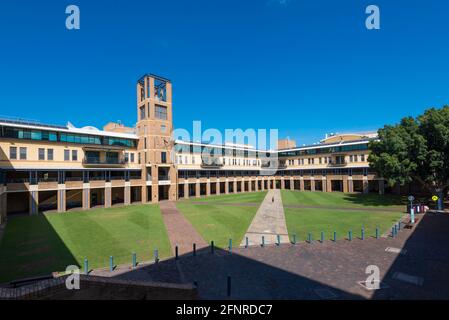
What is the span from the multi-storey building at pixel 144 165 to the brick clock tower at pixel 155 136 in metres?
0.18

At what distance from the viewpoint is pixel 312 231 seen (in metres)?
22.1

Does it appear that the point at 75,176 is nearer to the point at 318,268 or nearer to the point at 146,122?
the point at 146,122

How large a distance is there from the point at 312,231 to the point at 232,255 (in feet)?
31.0

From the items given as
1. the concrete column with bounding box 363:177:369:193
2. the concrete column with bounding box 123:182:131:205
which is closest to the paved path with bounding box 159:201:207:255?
the concrete column with bounding box 123:182:131:205

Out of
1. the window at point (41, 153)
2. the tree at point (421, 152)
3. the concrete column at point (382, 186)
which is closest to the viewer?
the tree at point (421, 152)

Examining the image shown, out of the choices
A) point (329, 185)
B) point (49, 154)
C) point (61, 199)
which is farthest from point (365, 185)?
point (49, 154)

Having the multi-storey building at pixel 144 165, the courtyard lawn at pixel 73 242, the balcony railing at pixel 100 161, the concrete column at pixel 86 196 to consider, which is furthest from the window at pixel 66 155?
the courtyard lawn at pixel 73 242

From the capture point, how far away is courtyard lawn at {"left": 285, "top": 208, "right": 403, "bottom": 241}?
21328 mm

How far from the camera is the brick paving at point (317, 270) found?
10992 mm

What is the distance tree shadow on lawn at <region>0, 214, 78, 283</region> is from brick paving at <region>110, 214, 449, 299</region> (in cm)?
531

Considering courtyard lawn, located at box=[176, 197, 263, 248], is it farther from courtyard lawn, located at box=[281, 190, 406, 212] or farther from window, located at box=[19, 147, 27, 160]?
window, located at box=[19, 147, 27, 160]

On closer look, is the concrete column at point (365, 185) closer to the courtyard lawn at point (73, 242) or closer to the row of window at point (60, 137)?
the courtyard lawn at point (73, 242)

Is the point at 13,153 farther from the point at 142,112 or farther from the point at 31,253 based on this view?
the point at 31,253

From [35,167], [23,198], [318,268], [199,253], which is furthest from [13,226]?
[318,268]
